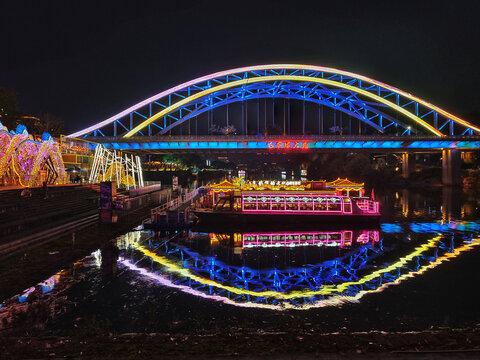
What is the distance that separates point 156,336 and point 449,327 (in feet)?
23.0

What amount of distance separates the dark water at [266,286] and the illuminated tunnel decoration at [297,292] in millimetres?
36

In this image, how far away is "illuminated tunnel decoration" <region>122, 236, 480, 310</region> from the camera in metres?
9.53

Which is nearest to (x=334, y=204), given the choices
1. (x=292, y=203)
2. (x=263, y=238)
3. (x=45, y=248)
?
(x=292, y=203)

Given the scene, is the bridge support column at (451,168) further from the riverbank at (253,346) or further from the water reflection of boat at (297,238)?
the riverbank at (253,346)

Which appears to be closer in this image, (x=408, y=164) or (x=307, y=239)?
(x=307, y=239)

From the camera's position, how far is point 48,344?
20.2 feet

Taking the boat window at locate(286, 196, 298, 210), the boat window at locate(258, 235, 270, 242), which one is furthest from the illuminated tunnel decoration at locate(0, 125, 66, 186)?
the boat window at locate(286, 196, 298, 210)

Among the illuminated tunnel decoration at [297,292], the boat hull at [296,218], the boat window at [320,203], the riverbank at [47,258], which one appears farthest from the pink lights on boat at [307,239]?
the riverbank at [47,258]

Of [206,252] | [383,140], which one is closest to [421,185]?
[383,140]

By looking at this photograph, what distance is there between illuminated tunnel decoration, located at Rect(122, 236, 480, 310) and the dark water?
0.04 metres

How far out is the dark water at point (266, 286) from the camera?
832cm

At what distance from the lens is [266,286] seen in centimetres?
1108

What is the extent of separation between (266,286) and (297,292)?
1.16 meters

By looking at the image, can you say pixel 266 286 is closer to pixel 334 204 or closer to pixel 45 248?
pixel 45 248
